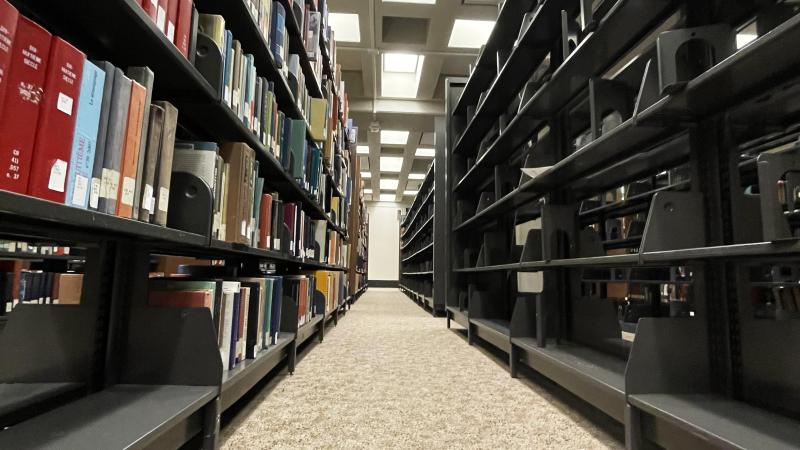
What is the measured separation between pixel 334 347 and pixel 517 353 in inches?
44.3

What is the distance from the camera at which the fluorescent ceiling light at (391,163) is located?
30.6ft

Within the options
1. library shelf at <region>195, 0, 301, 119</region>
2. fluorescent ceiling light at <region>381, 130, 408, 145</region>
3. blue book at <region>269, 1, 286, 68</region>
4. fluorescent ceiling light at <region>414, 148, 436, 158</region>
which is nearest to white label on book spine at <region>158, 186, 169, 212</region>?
library shelf at <region>195, 0, 301, 119</region>

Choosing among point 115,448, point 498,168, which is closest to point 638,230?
point 498,168

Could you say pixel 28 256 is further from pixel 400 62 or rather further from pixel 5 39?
pixel 400 62

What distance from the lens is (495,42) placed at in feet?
8.73

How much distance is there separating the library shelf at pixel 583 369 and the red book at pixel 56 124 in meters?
1.20

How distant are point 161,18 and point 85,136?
363 mm

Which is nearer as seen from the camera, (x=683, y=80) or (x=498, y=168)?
(x=683, y=80)

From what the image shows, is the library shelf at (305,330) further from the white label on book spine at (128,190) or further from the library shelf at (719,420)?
the library shelf at (719,420)

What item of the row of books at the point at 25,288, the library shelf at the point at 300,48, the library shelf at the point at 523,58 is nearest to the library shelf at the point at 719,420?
the library shelf at the point at 523,58

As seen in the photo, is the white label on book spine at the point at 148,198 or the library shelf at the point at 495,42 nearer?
the white label on book spine at the point at 148,198

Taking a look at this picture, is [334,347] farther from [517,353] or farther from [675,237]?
[675,237]

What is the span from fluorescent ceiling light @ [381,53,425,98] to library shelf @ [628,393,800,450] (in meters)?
5.18

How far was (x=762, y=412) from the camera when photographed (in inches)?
33.9
